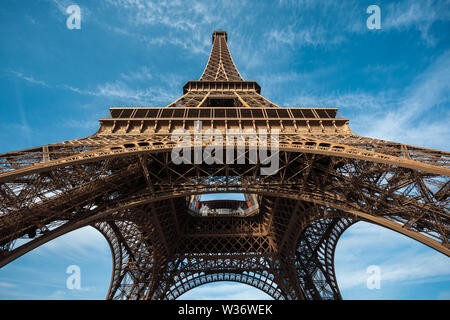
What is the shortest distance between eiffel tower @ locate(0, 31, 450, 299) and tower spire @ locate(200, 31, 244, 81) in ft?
16.5

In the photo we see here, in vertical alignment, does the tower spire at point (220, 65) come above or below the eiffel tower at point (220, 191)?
above

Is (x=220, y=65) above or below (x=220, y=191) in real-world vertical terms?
above

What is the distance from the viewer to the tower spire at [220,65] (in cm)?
3528

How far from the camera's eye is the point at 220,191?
15086 millimetres

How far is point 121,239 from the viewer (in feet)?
76.4

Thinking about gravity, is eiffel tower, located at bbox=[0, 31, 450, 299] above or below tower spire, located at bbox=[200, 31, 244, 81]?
below

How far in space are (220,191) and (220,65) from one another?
29.2m

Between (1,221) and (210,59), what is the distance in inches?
1507

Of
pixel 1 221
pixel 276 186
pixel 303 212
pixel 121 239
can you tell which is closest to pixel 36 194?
pixel 1 221

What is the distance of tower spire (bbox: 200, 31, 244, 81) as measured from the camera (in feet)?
116

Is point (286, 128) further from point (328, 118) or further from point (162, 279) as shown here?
point (162, 279)

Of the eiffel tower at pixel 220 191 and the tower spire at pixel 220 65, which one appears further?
the tower spire at pixel 220 65

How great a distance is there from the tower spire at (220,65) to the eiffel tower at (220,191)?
5.03 meters

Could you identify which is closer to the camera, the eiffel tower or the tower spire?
the eiffel tower
